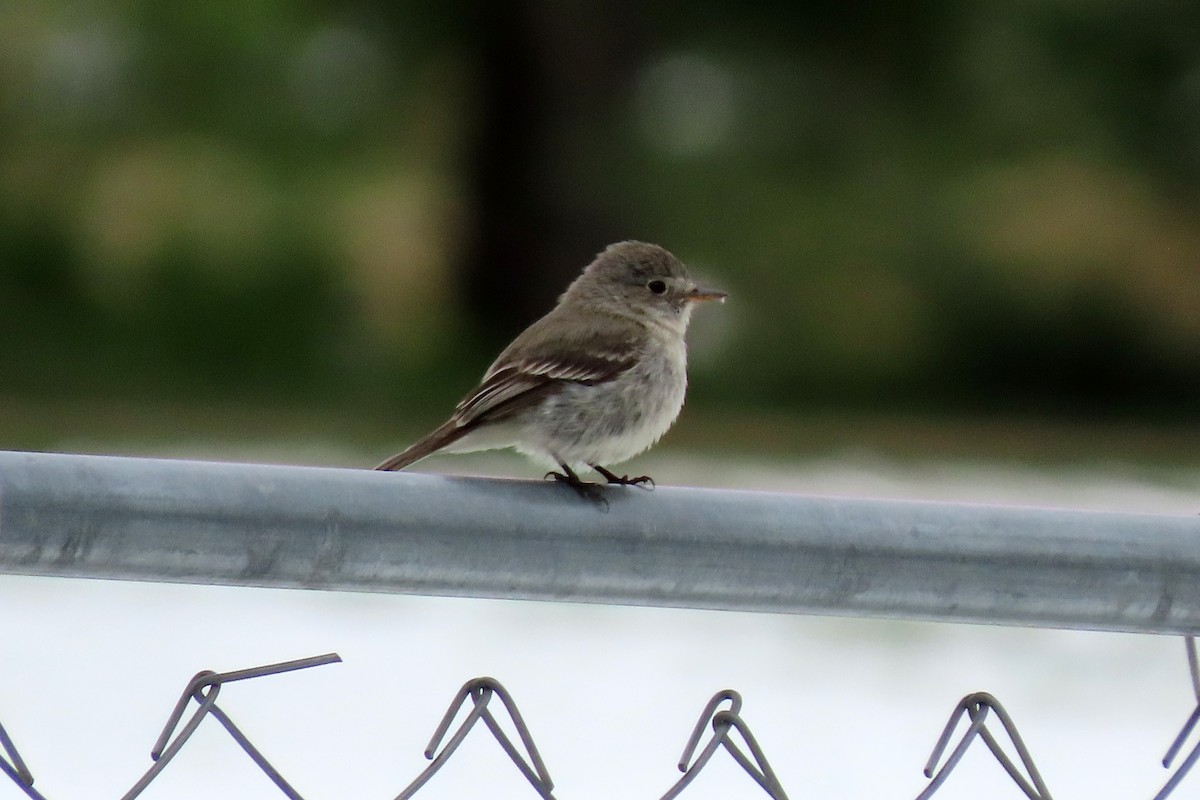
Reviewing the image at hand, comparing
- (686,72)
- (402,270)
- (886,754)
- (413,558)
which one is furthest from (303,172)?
(413,558)

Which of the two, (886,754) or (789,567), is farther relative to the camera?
(886,754)

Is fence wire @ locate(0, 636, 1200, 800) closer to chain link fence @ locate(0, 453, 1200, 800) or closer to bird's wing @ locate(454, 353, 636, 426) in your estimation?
chain link fence @ locate(0, 453, 1200, 800)

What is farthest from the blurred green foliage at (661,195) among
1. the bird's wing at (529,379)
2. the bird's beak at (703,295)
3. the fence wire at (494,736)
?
the fence wire at (494,736)

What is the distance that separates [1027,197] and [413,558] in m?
9.75

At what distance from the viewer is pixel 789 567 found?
4.66 feet

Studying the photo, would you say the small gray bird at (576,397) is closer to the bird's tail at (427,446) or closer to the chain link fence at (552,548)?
the bird's tail at (427,446)

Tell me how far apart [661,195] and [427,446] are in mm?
8711

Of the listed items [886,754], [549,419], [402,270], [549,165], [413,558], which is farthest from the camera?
[402,270]

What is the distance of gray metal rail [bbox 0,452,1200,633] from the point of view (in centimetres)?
128

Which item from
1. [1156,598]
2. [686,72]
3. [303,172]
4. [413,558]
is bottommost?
[413,558]

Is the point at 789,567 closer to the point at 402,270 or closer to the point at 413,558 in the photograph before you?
the point at 413,558

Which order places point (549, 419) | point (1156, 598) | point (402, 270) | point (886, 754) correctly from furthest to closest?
point (402, 270) < point (886, 754) < point (549, 419) < point (1156, 598)

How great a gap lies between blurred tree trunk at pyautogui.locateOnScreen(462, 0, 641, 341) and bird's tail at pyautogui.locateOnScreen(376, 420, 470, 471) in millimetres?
7635

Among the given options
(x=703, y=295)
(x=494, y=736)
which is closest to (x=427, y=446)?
(x=494, y=736)
